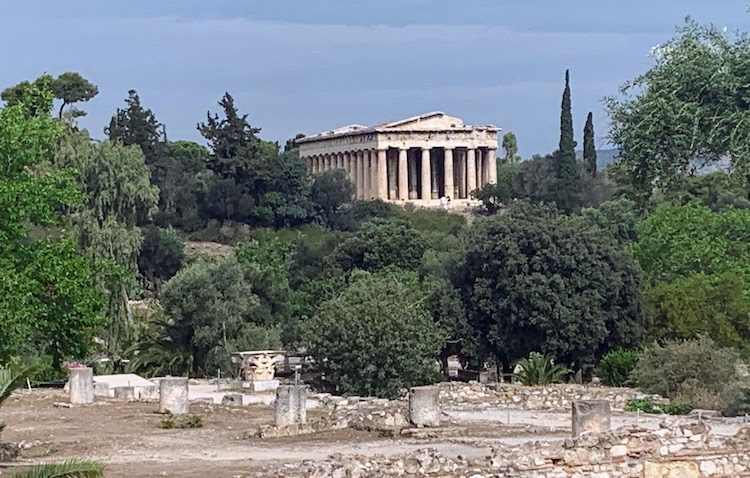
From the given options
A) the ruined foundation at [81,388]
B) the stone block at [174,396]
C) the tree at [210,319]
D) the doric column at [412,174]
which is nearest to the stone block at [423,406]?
the stone block at [174,396]

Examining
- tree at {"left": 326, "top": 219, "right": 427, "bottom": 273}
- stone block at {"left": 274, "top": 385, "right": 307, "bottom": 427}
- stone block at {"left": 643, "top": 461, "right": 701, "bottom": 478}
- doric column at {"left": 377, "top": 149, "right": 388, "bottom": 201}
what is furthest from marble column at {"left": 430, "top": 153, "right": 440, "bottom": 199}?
stone block at {"left": 643, "top": 461, "right": 701, "bottom": 478}

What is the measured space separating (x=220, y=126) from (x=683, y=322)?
55.8 meters

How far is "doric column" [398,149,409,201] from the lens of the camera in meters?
115

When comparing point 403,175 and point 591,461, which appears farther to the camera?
point 403,175

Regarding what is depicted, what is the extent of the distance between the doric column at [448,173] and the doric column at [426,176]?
1464 millimetres

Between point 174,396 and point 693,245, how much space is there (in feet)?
79.5

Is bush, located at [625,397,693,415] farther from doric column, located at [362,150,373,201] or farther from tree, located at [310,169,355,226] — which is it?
doric column, located at [362,150,373,201]

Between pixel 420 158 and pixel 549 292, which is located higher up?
pixel 420 158

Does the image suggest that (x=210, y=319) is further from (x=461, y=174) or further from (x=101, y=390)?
(x=461, y=174)

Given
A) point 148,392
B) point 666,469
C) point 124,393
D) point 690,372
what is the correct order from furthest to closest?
1. point 148,392
2. point 124,393
3. point 690,372
4. point 666,469

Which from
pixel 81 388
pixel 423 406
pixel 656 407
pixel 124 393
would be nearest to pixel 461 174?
pixel 124 393

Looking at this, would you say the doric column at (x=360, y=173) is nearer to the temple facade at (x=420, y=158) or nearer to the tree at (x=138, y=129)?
the temple facade at (x=420, y=158)

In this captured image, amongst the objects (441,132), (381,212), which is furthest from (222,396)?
(441,132)

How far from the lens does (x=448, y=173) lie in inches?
4594
